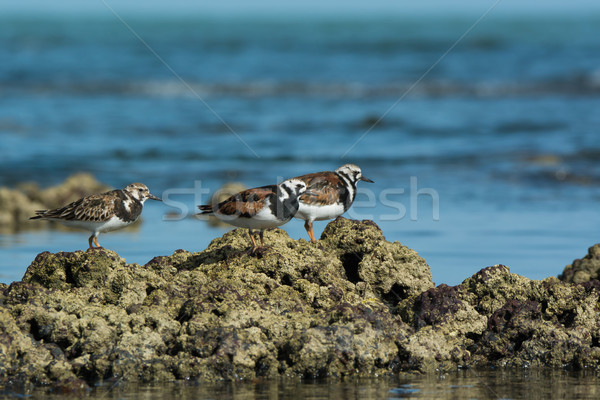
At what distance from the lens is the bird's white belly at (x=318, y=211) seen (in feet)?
24.4

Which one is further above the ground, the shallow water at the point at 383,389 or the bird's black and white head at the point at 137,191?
the bird's black and white head at the point at 137,191

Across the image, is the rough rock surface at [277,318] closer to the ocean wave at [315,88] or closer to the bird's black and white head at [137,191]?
the bird's black and white head at [137,191]

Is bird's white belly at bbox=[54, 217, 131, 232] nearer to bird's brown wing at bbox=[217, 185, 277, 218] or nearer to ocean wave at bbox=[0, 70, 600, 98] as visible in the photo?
bird's brown wing at bbox=[217, 185, 277, 218]

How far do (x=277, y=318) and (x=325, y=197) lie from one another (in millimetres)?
2323

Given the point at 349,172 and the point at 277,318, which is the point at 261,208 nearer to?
the point at 277,318

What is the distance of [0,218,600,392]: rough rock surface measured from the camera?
5.12 metres

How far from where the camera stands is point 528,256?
8.84 meters

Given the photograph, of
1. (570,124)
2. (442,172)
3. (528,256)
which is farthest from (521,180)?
(570,124)

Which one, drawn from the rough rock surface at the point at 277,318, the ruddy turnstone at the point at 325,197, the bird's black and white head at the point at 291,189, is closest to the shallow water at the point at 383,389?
the rough rock surface at the point at 277,318

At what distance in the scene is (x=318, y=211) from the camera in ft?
24.7

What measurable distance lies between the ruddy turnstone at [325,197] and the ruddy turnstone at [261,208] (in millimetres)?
535

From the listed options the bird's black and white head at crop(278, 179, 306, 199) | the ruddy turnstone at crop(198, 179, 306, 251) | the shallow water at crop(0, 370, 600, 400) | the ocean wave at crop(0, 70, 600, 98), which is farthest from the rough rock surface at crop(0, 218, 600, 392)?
the ocean wave at crop(0, 70, 600, 98)

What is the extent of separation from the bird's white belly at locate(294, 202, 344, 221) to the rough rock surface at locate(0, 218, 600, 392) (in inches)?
36.3

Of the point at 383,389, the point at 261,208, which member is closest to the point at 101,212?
the point at 261,208
